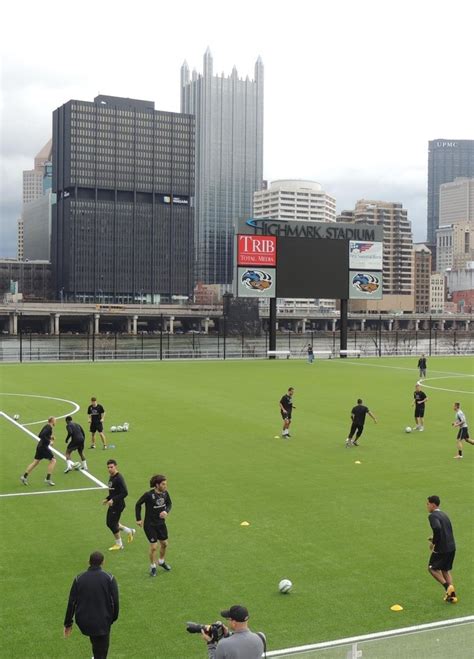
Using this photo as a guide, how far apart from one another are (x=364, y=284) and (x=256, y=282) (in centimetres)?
1083

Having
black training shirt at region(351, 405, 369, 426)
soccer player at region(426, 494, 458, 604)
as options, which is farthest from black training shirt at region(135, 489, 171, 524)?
black training shirt at region(351, 405, 369, 426)

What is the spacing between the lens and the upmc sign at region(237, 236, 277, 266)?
2515 inches

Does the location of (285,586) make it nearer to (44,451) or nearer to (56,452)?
(44,451)

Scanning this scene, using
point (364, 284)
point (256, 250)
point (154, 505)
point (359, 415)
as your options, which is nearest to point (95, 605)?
point (154, 505)

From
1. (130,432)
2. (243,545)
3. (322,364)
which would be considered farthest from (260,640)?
(322,364)

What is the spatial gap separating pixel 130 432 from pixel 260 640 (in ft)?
66.6

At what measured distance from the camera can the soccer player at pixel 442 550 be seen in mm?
11281

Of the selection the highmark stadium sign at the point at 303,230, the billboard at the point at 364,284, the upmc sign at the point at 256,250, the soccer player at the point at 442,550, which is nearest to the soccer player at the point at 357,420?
the soccer player at the point at 442,550

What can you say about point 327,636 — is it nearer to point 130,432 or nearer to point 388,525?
point 388,525

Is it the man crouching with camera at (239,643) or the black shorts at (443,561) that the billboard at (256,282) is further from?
the man crouching with camera at (239,643)

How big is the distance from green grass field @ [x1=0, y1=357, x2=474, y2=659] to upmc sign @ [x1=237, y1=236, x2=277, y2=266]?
1247 inches

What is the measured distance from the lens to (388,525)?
50.2 feet

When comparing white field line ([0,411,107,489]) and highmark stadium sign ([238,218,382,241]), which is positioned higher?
highmark stadium sign ([238,218,382,241])

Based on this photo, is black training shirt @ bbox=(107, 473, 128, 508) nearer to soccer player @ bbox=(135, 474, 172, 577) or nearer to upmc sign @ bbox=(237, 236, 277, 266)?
soccer player @ bbox=(135, 474, 172, 577)
